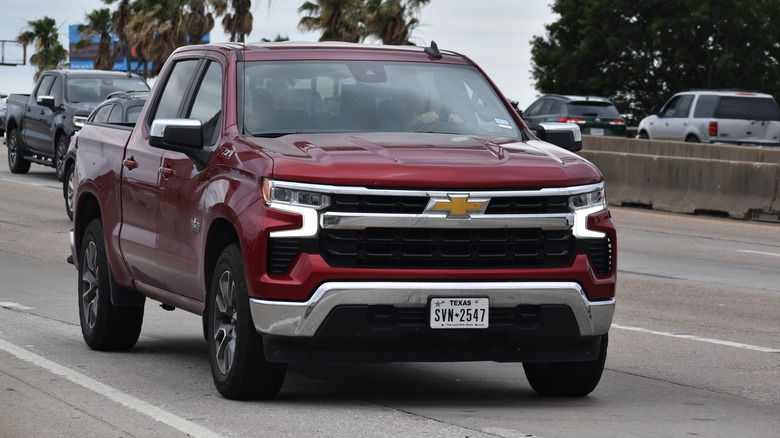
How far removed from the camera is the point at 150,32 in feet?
237

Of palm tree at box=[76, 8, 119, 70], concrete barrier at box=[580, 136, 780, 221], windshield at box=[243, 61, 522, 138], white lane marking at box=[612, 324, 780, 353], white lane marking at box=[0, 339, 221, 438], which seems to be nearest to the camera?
white lane marking at box=[0, 339, 221, 438]

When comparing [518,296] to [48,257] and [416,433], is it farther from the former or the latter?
[48,257]

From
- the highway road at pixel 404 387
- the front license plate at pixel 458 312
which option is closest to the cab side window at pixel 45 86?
the highway road at pixel 404 387

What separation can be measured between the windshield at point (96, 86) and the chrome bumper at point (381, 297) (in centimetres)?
A: 2177

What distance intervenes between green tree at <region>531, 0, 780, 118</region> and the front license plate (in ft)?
192

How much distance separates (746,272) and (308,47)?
8.45 m

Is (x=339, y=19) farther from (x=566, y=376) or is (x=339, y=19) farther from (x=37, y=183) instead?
(x=566, y=376)

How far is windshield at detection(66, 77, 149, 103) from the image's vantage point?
28703 millimetres

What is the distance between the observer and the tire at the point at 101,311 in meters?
9.66

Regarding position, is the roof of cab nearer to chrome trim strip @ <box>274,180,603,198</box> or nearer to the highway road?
chrome trim strip @ <box>274,180,603,198</box>

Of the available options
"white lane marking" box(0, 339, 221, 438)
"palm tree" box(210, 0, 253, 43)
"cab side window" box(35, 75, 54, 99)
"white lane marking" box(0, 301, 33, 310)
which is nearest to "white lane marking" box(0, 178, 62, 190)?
"cab side window" box(35, 75, 54, 99)

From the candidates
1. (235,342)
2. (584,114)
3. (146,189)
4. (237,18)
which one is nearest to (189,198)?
(146,189)

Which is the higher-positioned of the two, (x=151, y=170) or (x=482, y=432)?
(x=151, y=170)

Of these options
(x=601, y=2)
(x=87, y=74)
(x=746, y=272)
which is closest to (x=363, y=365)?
(x=746, y=272)
